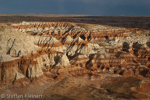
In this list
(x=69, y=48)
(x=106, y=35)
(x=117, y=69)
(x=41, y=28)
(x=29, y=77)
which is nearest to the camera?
(x=29, y=77)

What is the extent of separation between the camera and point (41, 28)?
107 m

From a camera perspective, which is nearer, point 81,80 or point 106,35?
point 81,80

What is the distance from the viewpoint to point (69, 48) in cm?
5294

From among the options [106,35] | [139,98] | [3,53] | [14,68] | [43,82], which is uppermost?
[106,35]

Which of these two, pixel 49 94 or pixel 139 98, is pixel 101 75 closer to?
pixel 139 98

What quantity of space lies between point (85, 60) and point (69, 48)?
8.76 m

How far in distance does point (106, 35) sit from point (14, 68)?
70.8 m

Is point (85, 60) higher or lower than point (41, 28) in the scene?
lower

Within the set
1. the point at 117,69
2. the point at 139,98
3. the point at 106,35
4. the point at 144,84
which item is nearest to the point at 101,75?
the point at 117,69

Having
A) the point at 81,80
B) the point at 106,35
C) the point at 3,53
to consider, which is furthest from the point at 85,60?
the point at 106,35

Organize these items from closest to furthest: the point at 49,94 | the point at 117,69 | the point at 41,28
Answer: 1. the point at 49,94
2. the point at 117,69
3. the point at 41,28

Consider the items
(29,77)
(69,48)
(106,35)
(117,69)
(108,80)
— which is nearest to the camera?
(29,77)

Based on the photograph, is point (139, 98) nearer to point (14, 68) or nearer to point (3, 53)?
point (14, 68)

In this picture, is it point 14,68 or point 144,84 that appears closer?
point 14,68
